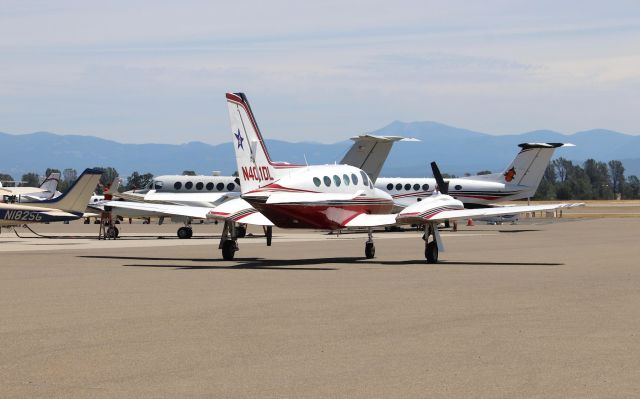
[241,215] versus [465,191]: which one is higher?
[465,191]

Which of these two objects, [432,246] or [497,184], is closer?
[432,246]

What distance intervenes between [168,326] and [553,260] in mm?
19134

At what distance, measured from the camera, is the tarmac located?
1095cm

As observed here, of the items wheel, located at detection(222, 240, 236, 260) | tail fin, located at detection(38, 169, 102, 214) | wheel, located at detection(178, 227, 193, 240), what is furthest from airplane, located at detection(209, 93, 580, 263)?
wheel, located at detection(178, 227, 193, 240)

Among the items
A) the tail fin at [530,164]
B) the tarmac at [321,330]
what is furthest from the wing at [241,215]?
the tail fin at [530,164]

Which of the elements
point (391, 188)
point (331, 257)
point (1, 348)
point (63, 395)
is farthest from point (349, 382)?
point (391, 188)

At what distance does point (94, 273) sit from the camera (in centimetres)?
2705

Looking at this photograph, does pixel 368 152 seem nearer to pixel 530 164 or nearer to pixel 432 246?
pixel 530 164

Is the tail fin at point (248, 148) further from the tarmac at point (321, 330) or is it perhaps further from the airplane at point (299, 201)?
the tarmac at point (321, 330)

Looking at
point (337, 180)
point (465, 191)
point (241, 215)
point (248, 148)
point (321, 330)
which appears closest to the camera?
point (321, 330)

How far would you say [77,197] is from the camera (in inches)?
1949

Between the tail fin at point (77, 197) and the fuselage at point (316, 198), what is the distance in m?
20.7

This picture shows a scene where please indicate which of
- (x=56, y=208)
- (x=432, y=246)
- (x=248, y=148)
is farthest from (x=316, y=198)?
(x=56, y=208)

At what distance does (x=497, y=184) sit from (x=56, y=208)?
31.6 meters
